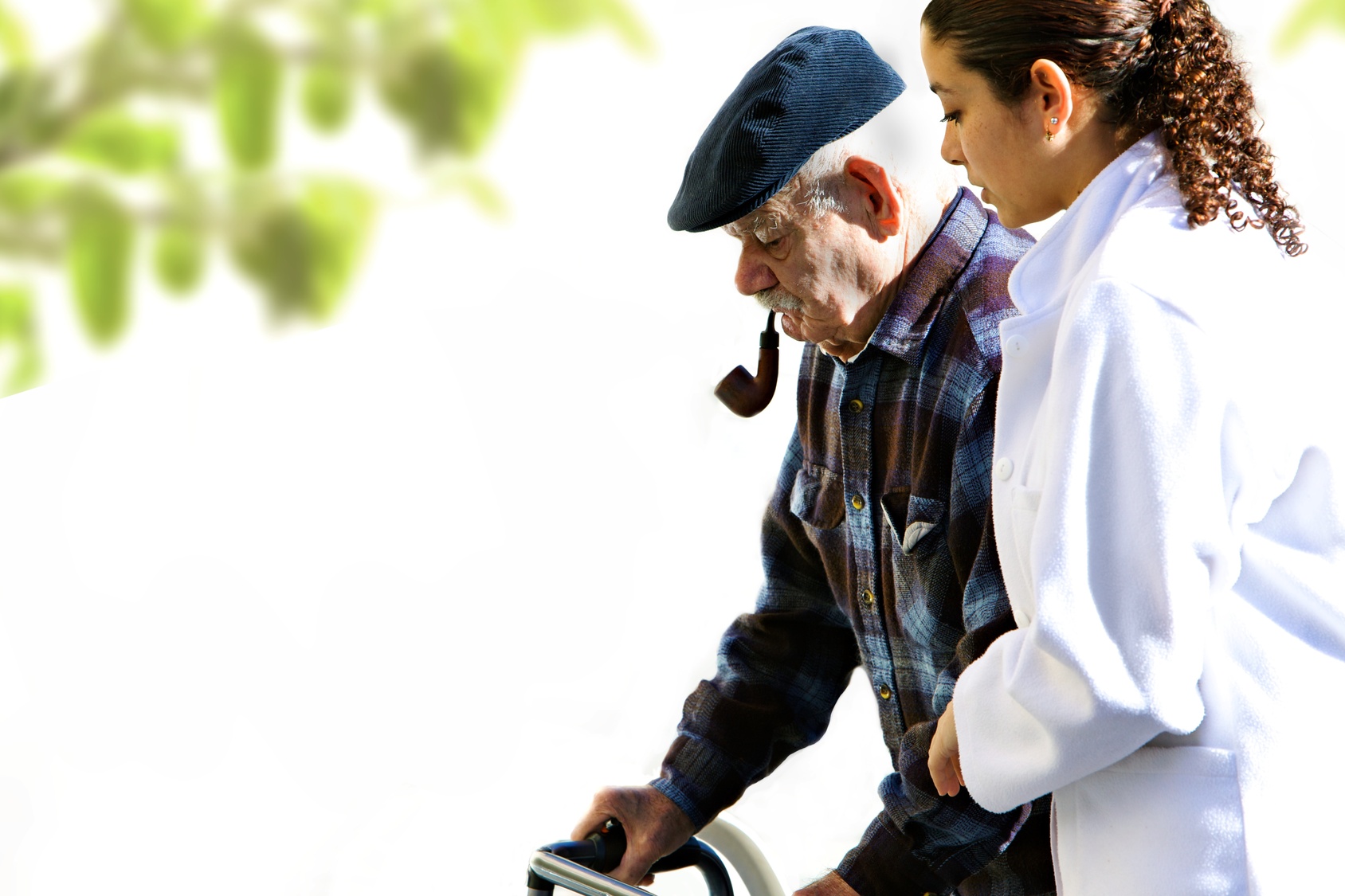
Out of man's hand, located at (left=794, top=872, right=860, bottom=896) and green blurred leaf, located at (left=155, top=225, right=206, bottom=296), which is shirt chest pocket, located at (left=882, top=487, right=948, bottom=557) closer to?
man's hand, located at (left=794, top=872, right=860, bottom=896)

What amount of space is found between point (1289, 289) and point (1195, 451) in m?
0.20

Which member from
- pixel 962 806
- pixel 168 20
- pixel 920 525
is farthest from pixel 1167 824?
pixel 168 20

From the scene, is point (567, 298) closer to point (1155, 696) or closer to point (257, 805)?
point (257, 805)

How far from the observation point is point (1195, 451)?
0.93m

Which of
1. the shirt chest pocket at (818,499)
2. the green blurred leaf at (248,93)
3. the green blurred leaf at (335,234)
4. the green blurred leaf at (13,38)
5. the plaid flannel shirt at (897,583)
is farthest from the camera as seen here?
the green blurred leaf at (335,234)

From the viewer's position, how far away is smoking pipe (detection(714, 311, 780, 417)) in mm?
1673

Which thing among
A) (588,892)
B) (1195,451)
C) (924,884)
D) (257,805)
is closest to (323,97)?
(257,805)

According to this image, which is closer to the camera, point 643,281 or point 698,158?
point 698,158

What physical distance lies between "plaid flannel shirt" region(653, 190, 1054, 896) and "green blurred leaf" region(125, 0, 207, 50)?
1276 mm

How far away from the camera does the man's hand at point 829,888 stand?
4.58 ft

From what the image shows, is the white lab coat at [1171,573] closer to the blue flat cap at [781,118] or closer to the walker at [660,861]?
the blue flat cap at [781,118]

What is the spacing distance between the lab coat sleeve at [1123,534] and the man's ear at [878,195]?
0.51 m

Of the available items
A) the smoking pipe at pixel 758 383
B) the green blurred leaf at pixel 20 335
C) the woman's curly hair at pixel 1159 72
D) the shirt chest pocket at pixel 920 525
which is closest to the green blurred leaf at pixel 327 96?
the green blurred leaf at pixel 20 335

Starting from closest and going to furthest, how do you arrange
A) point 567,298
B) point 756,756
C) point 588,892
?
point 588,892 → point 756,756 → point 567,298
